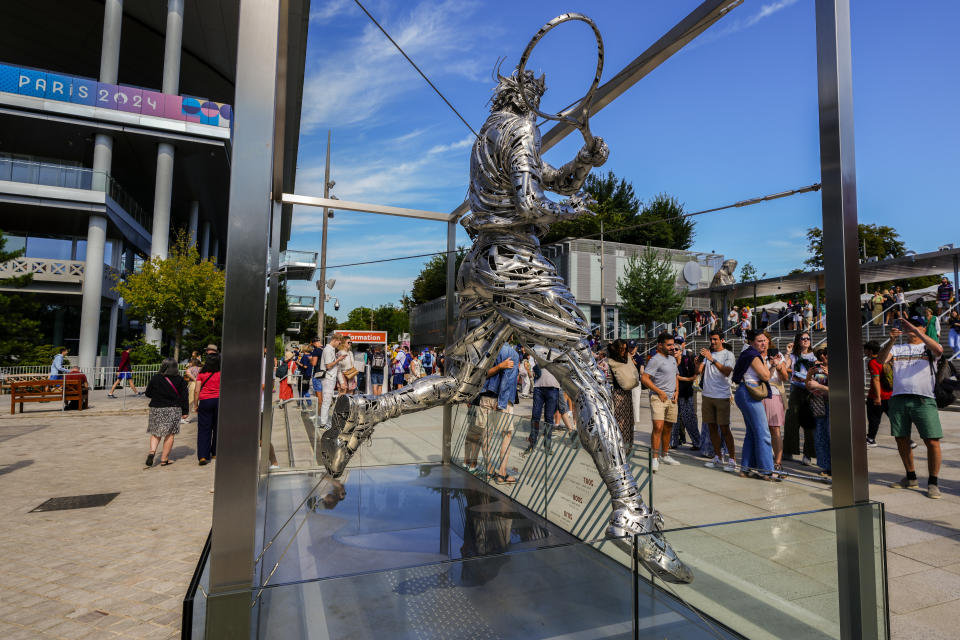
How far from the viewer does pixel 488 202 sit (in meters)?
3.39

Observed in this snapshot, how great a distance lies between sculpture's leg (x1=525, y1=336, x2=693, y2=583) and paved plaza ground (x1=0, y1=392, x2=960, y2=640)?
77 centimetres

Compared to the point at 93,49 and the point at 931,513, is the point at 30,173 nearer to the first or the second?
the point at 93,49

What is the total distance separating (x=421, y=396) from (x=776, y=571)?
7.38 ft

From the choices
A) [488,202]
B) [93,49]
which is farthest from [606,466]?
[93,49]

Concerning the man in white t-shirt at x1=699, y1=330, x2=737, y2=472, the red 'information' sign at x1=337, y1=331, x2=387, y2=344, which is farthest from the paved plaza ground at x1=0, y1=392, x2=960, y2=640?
the red 'information' sign at x1=337, y1=331, x2=387, y2=344

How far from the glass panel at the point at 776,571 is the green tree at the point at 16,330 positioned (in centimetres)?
2159

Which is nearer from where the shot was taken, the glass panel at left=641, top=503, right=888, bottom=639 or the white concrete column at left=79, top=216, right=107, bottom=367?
the glass panel at left=641, top=503, right=888, bottom=639

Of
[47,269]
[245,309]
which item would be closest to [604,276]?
[47,269]

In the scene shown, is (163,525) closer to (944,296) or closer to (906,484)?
(906,484)

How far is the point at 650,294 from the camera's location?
32.9 metres

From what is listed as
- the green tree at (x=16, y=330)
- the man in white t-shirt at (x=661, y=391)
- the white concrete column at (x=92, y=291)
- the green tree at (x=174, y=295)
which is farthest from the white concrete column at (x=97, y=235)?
the man in white t-shirt at (x=661, y=391)

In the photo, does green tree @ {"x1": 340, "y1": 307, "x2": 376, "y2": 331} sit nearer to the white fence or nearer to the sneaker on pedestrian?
the white fence

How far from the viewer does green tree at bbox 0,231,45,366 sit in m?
17.2

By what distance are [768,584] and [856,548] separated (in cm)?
35
